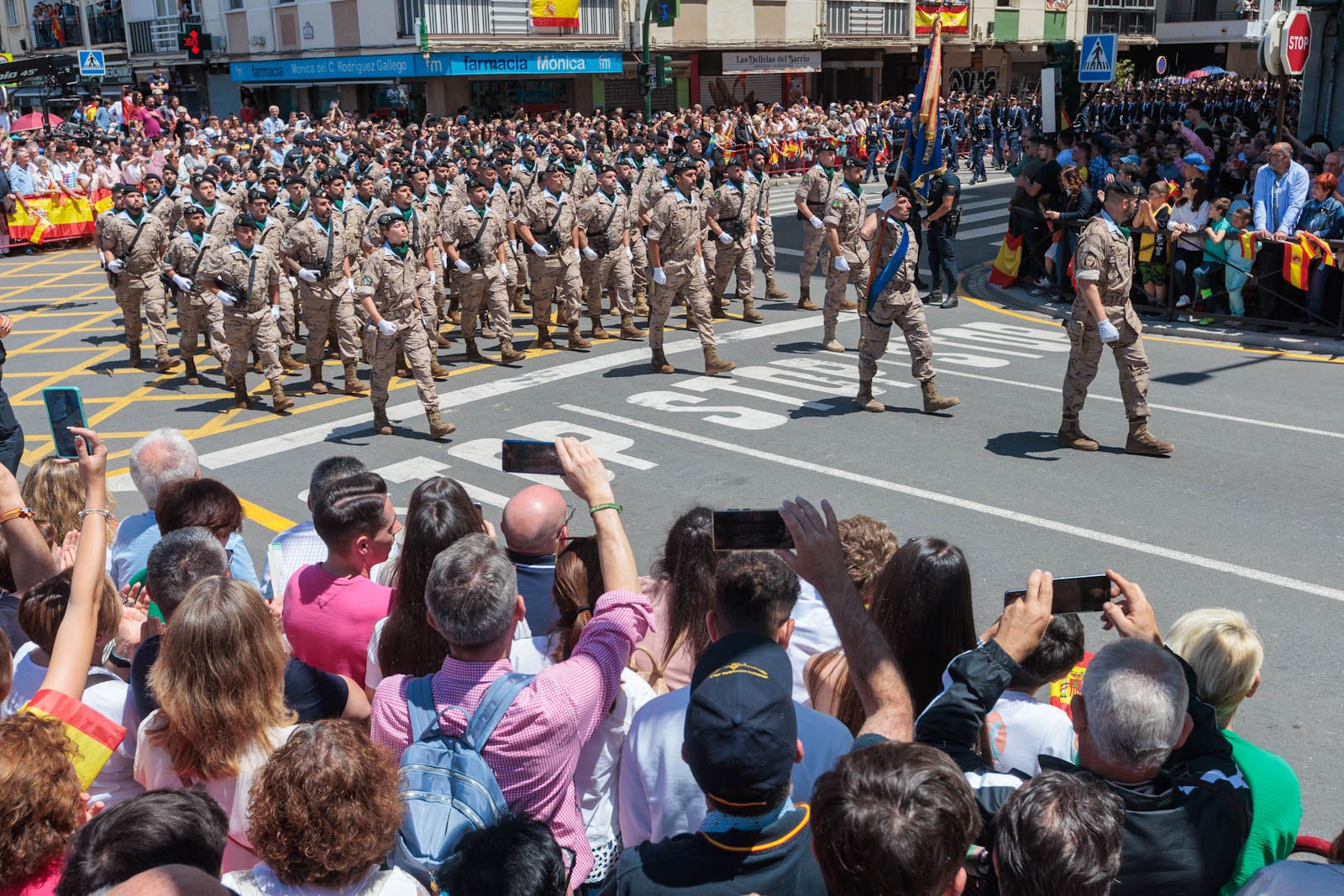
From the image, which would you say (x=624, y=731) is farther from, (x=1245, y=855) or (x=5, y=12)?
(x=5, y=12)

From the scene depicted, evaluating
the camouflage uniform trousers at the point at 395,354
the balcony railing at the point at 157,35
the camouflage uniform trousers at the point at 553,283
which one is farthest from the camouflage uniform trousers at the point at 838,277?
the balcony railing at the point at 157,35

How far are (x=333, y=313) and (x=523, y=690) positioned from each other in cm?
1001

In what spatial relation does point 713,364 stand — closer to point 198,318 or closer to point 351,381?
point 351,381

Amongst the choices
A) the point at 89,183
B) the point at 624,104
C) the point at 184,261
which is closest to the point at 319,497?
the point at 184,261

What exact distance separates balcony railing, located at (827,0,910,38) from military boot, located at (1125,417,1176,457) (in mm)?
35011

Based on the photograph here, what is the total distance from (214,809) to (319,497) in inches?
76.7

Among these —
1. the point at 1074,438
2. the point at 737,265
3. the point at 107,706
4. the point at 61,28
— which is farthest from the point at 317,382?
the point at 61,28

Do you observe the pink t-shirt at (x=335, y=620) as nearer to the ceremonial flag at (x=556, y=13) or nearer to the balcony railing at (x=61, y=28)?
the ceremonial flag at (x=556, y=13)

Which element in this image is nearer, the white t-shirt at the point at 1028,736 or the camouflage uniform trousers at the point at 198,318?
the white t-shirt at the point at 1028,736

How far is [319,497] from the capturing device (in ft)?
14.7

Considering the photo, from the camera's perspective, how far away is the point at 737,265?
14648 millimetres

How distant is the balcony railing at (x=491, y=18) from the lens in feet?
108

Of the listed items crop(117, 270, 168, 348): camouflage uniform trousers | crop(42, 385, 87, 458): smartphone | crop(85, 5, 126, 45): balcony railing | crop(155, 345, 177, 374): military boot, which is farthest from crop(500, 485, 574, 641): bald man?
crop(85, 5, 126, 45): balcony railing

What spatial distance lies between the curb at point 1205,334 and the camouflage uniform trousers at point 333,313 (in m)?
7.16
